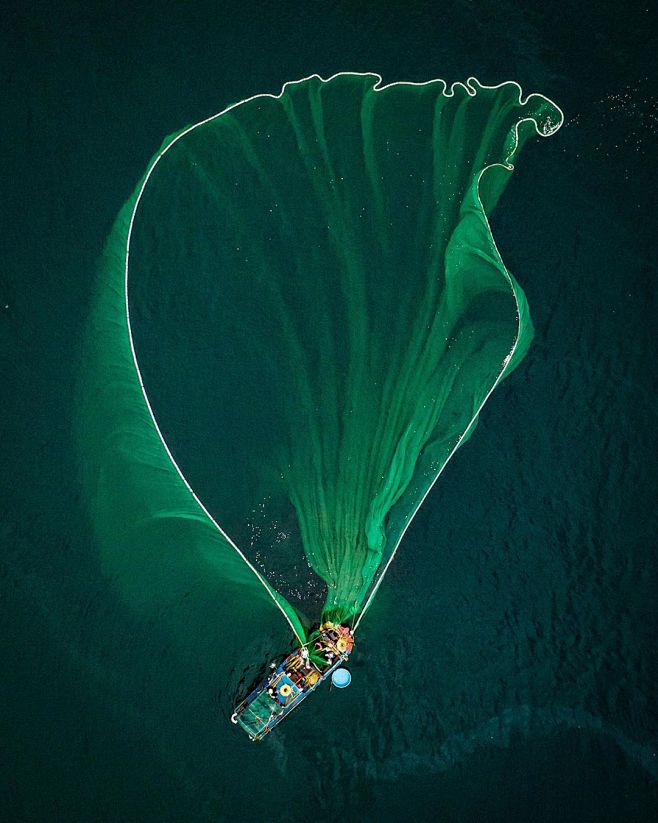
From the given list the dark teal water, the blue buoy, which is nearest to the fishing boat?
the blue buoy

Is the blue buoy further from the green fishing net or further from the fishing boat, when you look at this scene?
the green fishing net

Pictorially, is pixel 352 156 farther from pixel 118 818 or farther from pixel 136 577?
pixel 118 818

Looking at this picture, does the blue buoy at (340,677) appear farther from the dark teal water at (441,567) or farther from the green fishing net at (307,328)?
the green fishing net at (307,328)

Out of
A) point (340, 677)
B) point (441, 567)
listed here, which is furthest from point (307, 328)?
point (340, 677)

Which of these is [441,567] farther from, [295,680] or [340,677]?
[295,680]

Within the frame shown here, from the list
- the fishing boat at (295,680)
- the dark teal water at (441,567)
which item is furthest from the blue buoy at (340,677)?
the dark teal water at (441,567)

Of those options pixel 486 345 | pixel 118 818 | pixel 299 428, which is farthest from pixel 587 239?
pixel 118 818
